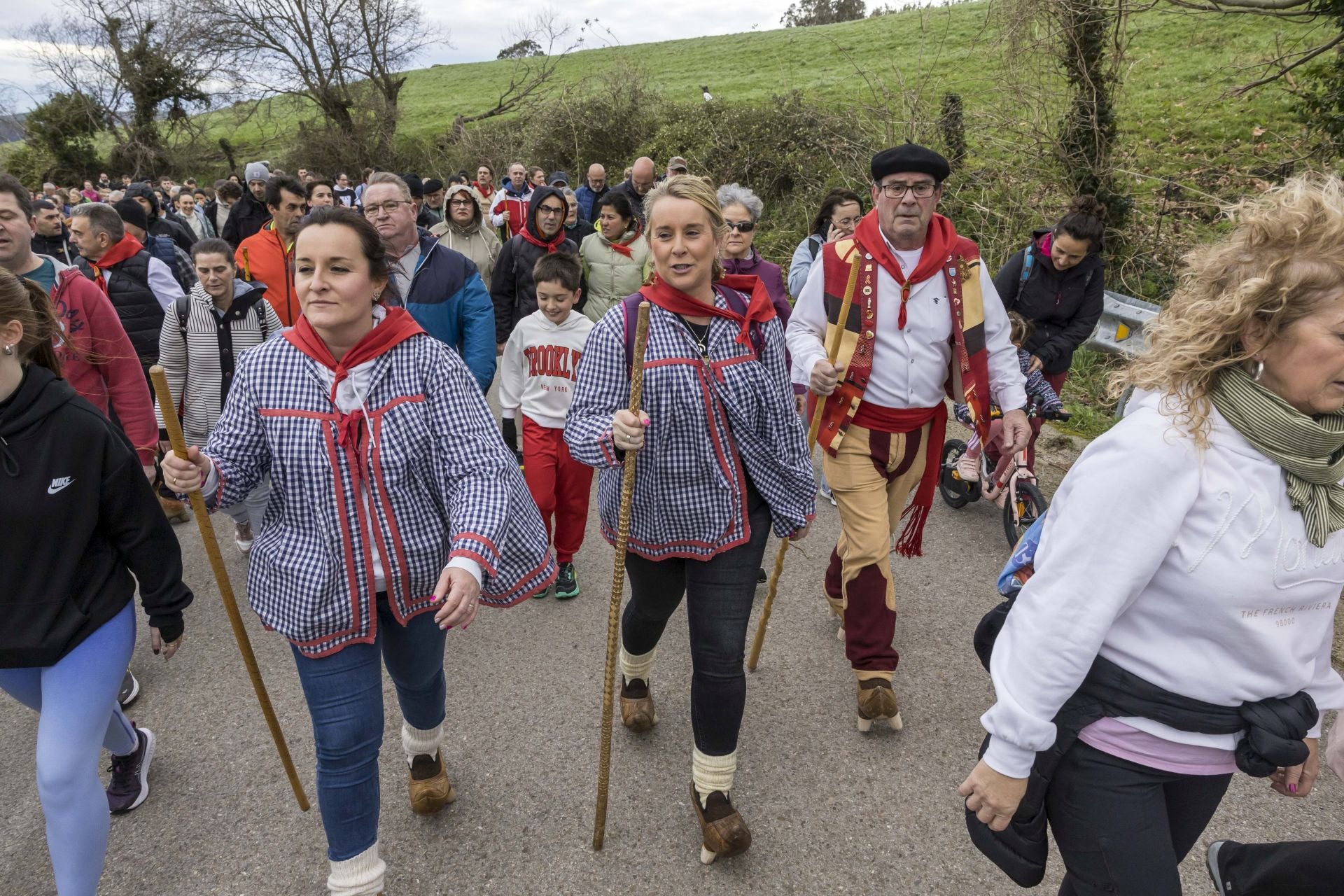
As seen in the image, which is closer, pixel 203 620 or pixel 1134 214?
pixel 203 620

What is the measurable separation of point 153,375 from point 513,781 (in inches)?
77.3

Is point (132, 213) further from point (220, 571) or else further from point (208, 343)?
point (220, 571)

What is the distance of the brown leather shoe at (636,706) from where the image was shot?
3449 mm

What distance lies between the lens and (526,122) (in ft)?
78.9

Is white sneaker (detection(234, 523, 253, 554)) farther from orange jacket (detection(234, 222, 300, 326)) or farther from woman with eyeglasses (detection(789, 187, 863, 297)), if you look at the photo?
woman with eyeglasses (detection(789, 187, 863, 297))

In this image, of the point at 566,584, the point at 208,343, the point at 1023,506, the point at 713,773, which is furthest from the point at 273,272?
the point at 1023,506

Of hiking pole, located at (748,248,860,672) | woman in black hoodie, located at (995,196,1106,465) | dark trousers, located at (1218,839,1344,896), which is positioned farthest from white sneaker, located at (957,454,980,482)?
dark trousers, located at (1218,839,1344,896)

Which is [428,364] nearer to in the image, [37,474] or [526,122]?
[37,474]

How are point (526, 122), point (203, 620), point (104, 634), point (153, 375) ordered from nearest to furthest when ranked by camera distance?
1. point (153, 375)
2. point (104, 634)
3. point (203, 620)
4. point (526, 122)

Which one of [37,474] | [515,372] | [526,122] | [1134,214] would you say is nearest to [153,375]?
[37,474]

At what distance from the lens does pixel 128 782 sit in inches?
122

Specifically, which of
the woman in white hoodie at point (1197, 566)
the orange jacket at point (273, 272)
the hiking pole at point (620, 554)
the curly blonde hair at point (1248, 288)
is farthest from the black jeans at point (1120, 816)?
the orange jacket at point (273, 272)

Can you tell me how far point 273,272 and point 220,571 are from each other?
9.77 ft

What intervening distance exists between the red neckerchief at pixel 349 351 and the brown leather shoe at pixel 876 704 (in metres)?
2.29
